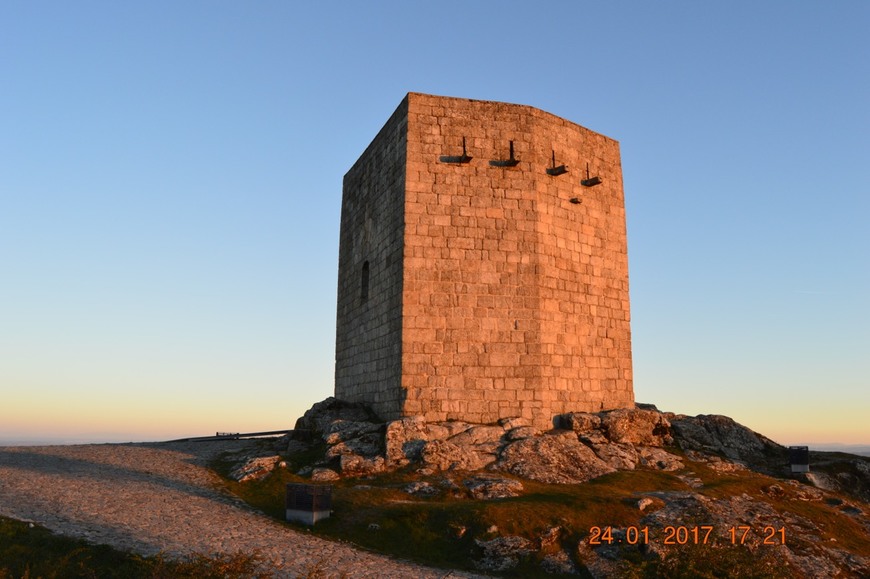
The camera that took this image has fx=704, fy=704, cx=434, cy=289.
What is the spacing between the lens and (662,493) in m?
14.8

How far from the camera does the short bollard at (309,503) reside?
1323 cm

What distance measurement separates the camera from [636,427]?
19703 mm

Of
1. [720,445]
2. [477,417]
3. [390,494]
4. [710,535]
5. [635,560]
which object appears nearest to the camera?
[635,560]

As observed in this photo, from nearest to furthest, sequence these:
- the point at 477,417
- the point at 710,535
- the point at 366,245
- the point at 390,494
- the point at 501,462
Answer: the point at 710,535
the point at 390,494
the point at 501,462
the point at 477,417
the point at 366,245

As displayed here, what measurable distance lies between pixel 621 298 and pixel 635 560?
37.7ft

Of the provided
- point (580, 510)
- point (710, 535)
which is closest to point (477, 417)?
point (580, 510)

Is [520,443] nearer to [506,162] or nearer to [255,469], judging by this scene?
[255,469]

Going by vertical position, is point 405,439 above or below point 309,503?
above

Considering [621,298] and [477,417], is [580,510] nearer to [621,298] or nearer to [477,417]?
[477,417]

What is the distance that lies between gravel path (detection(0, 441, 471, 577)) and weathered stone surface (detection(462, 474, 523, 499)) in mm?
3529

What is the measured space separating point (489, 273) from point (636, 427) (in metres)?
5.97

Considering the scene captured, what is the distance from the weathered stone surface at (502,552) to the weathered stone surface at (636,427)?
25.6 ft

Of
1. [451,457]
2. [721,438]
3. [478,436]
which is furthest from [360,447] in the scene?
[721,438]
